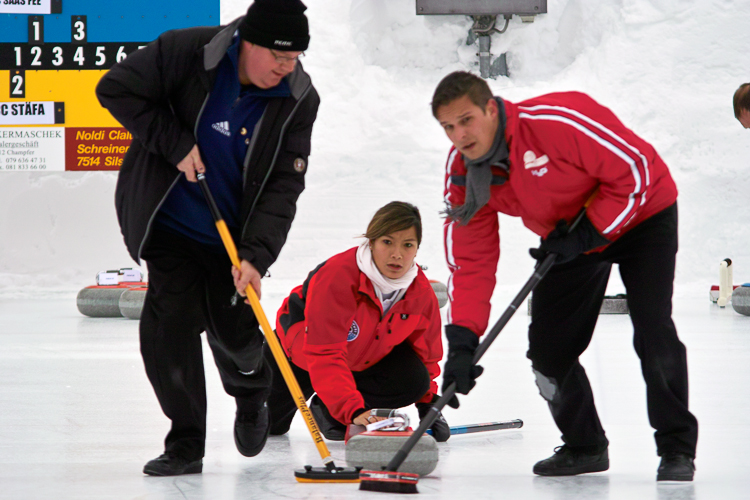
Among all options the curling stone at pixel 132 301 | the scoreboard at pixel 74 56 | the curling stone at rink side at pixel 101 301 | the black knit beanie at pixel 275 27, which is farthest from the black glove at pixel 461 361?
the scoreboard at pixel 74 56

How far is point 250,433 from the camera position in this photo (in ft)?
7.24

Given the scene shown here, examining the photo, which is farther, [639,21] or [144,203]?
[639,21]

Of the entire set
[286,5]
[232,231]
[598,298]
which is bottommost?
[598,298]

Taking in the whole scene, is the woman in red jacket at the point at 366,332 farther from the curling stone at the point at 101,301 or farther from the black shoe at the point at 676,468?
the curling stone at the point at 101,301

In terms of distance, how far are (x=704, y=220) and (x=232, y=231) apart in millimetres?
8389

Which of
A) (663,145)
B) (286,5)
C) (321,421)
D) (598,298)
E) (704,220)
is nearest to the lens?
(286,5)

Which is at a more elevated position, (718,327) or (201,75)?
(201,75)

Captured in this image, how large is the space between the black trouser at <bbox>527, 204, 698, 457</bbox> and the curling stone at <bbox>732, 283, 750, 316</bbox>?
14.1 ft

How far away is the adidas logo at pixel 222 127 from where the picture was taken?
80.5 inches

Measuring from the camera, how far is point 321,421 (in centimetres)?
258

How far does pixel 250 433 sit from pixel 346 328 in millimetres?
391

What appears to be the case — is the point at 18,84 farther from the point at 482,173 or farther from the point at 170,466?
the point at 482,173

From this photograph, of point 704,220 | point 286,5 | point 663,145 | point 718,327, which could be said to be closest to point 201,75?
point 286,5

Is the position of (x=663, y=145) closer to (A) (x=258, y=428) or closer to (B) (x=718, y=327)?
(B) (x=718, y=327)
